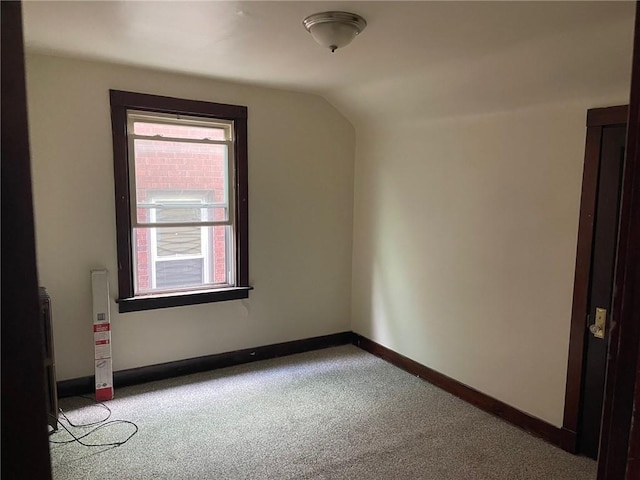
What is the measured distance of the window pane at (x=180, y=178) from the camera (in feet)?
11.3

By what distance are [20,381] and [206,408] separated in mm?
2790

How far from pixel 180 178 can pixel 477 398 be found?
9.15 feet

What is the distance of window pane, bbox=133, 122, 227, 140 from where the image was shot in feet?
11.2

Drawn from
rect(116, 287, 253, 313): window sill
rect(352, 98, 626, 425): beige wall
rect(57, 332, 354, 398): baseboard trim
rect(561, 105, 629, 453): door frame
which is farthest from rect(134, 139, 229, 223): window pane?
rect(561, 105, 629, 453): door frame

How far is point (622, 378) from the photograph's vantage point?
0.63 metres

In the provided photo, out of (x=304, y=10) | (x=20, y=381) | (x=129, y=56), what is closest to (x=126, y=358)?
(x=129, y=56)

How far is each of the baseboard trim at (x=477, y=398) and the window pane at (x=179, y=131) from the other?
7.68ft

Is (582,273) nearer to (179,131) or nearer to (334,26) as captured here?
(334,26)

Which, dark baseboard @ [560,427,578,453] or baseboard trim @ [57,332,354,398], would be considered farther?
baseboard trim @ [57,332,354,398]

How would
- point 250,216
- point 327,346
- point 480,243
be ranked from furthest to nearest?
point 327,346 → point 250,216 → point 480,243

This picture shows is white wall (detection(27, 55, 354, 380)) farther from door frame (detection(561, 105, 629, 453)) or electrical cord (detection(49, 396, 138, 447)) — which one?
door frame (detection(561, 105, 629, 453))

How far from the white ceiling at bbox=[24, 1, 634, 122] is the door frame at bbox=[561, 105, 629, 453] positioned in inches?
7.5

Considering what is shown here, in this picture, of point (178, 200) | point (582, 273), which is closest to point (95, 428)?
point (178, 200)

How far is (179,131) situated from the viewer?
11.6 ft
